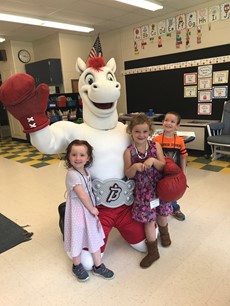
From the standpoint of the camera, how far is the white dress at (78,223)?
5.22 feet

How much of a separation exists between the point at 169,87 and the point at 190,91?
1.47 feet

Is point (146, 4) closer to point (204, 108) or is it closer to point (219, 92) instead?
point (219, 92)

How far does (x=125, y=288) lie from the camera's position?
158 cm

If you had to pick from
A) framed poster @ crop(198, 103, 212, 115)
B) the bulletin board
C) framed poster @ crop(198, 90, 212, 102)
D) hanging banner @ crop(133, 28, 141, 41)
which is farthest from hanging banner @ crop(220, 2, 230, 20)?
hanging banner @ crop(133, 28, 141, 41)

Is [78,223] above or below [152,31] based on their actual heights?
below

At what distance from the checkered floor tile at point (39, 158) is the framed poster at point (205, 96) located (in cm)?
97

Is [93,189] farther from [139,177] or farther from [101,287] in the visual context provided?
[101,287]

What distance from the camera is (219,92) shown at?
430 cm

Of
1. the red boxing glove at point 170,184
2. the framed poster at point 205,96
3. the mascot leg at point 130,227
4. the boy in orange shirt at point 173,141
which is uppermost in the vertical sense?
the framed poster at point 205,96

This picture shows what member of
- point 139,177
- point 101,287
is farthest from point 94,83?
point 101,287

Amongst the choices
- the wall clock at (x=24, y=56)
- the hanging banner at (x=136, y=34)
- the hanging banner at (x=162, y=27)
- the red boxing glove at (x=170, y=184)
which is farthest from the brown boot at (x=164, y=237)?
the wall clock at (x=24, y=56)

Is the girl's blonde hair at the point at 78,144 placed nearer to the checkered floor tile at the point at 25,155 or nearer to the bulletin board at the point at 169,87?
the checkered floor tile at the point at 25,155

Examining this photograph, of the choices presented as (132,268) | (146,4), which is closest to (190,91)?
(146,4)

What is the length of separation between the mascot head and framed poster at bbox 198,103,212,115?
3.16 metres
